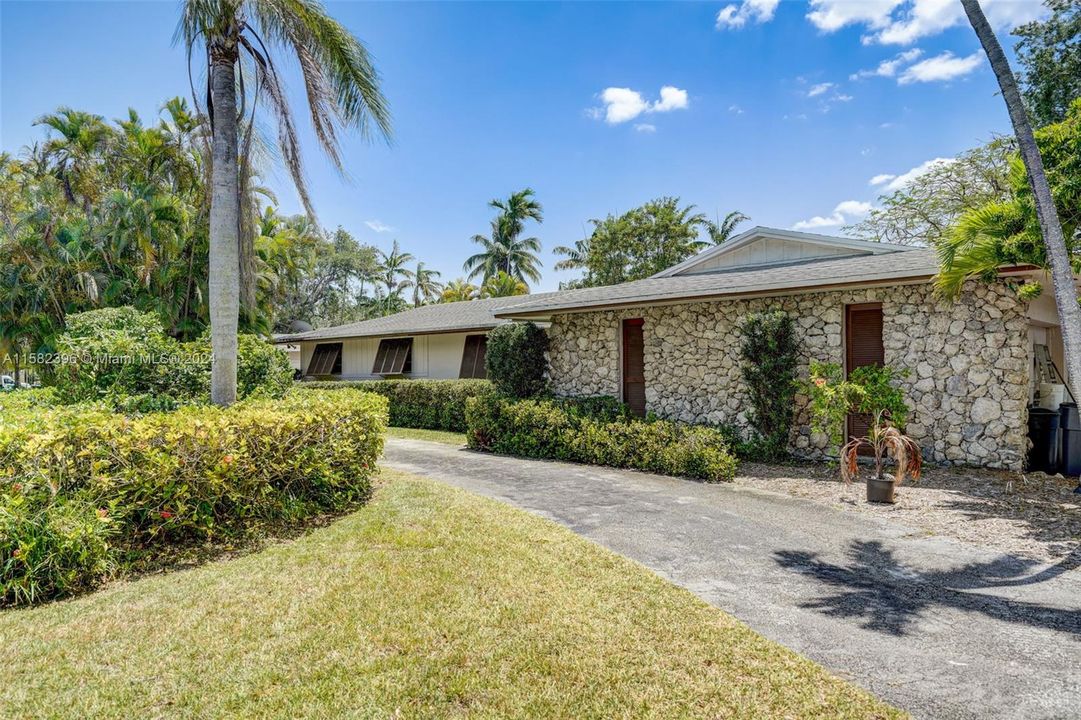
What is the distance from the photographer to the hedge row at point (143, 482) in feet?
12.8

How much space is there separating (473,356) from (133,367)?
36.6 ft

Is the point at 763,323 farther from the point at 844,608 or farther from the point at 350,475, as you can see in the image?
the point at 350,475

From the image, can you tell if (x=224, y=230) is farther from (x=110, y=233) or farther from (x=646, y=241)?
(x=646, y=241)

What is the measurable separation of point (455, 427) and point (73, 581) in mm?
10883

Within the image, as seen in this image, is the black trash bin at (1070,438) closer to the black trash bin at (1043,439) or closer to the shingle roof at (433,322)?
the black trash bin at (1043,439)

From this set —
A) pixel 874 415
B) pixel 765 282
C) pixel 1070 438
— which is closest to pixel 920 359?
pixel 874 415

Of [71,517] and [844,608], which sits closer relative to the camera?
[844,608]

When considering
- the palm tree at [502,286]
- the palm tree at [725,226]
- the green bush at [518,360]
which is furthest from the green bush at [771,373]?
the palm tree at [725,226]

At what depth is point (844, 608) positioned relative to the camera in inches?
147

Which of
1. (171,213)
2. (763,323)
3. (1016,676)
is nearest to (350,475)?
(1016,676)

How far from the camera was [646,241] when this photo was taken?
30422 mm

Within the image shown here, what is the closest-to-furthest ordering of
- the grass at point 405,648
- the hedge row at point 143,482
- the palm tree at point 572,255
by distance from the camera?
1. the grass at point 405,648
2. the hedge row at point 143,482
3. the palm tree at point 572,255

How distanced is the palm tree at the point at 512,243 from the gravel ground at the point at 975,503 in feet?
95.8

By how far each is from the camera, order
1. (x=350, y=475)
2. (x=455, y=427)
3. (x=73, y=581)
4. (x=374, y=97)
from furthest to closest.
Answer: (x=455, y=427) → (x=374, y=97) → (x=350, y=475) → (x=73, y=581)
